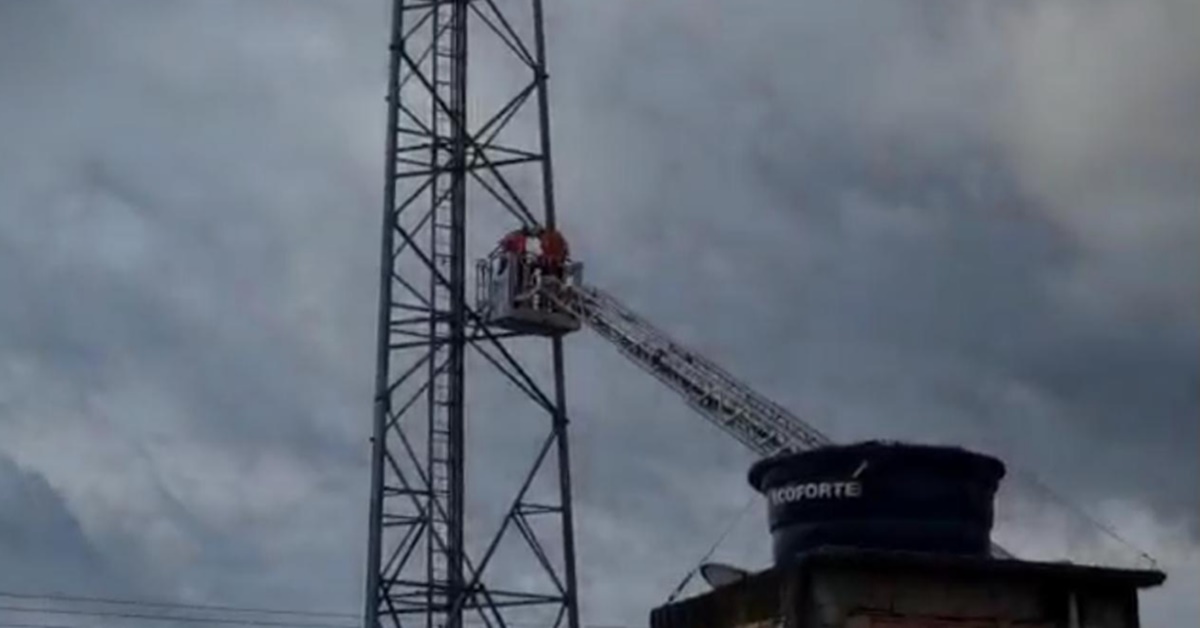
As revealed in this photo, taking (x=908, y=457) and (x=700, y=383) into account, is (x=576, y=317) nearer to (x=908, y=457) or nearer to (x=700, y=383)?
(x=700, y=383)

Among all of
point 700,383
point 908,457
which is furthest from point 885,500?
point 700,383

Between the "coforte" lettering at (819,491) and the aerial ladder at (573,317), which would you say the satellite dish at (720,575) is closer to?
the "coforte" lettering at (819,491)

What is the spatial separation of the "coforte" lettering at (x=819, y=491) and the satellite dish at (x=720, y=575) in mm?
1300

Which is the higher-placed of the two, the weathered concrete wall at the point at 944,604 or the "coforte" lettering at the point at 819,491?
the "coforte" lettering at the point at 819,491

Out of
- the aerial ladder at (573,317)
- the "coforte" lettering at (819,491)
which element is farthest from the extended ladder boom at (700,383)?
the "coforte" lettering at (819,491)

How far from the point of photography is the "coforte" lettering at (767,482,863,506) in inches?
1369

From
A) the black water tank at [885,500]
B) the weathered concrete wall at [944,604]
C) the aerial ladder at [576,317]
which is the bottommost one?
the weathered concrete wall at [944,604]

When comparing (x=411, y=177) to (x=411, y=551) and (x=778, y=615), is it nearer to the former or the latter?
(x=411, y=551)

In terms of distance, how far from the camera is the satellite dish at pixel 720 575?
3562 cm

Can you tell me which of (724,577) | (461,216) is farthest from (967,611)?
(461,216)

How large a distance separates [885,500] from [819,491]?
1.02 meters

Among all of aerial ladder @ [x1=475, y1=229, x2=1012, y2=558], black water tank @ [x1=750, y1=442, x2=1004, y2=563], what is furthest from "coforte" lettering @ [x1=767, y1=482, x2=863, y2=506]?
aerial ladder @ [x1=475, y1=229, x2=1012, y2=558]

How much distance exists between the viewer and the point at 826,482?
115 feet

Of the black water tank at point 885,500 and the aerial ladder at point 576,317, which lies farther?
the aerial ladder at point 576,317
